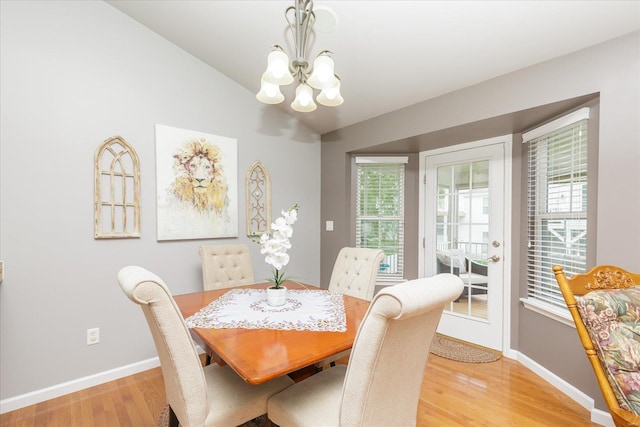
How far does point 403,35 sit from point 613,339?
2.06 meters

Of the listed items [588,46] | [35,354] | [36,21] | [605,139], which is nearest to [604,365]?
[605,139]

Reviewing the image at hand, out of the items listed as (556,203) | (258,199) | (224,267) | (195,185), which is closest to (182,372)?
(224,267)

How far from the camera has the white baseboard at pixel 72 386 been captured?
1.92 metres

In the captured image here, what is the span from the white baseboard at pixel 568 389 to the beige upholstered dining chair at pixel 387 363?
4.91 ft

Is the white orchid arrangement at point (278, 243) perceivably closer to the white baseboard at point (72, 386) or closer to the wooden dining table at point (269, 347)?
the wooden dining table at point (269, 347)

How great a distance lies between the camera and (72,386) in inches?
83.0

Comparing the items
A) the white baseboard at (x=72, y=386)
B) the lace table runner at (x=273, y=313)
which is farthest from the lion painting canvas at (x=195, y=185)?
the white baseboard at (x=72, y=386)

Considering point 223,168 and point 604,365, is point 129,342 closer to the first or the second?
point 223,168

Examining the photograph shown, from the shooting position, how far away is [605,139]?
1781mm

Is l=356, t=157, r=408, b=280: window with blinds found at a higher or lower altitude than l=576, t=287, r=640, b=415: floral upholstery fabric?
higher

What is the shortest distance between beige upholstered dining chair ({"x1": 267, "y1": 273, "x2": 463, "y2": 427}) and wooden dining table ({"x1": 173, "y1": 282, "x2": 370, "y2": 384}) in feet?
0.65

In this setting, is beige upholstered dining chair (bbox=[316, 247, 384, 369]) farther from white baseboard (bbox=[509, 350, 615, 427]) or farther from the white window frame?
Result: white baseboard (bbox=[509, 350, 615, 427])

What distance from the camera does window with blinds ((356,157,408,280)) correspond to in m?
3.48

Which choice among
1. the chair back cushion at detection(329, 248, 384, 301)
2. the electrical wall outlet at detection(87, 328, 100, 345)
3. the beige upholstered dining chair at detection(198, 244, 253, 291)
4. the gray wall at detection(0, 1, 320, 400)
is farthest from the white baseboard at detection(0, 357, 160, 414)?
the chair back cushion at detection(329, 248, 384, 301)
